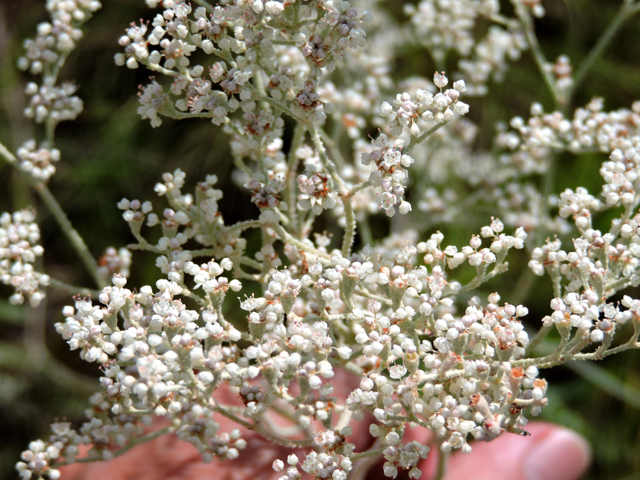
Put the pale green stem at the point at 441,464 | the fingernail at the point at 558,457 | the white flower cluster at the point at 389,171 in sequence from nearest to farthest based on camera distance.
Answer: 1. the white flower cluster at the point at 389,171
2. the pale green stem at the point at 441,464
3. the fingernail at the point at 558,457

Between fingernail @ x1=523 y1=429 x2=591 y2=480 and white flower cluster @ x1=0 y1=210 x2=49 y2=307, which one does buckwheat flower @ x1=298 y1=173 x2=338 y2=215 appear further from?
fingernail @ x1=523 y1=429 x2=591 y2=480

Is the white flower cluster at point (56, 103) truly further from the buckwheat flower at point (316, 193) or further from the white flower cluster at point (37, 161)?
the buckwheat flower at point (316, 193)

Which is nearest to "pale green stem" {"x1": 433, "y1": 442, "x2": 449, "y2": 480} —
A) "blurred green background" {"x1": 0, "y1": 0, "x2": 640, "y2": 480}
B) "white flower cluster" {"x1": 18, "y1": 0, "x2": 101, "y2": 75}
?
"blurred green background" {"x1": 0, "y1": 0, "x2": 640, "y2": 480}

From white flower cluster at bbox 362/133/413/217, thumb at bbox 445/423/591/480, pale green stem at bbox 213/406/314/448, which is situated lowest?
thumb at bbox 445/423/591/480

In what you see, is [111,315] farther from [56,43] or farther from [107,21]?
[107,21]

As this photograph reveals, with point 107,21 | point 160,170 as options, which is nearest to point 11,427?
point 160,170

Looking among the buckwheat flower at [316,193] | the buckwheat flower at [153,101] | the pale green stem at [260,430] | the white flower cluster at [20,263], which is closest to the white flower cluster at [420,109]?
the buckwheat flower at [316,193]
